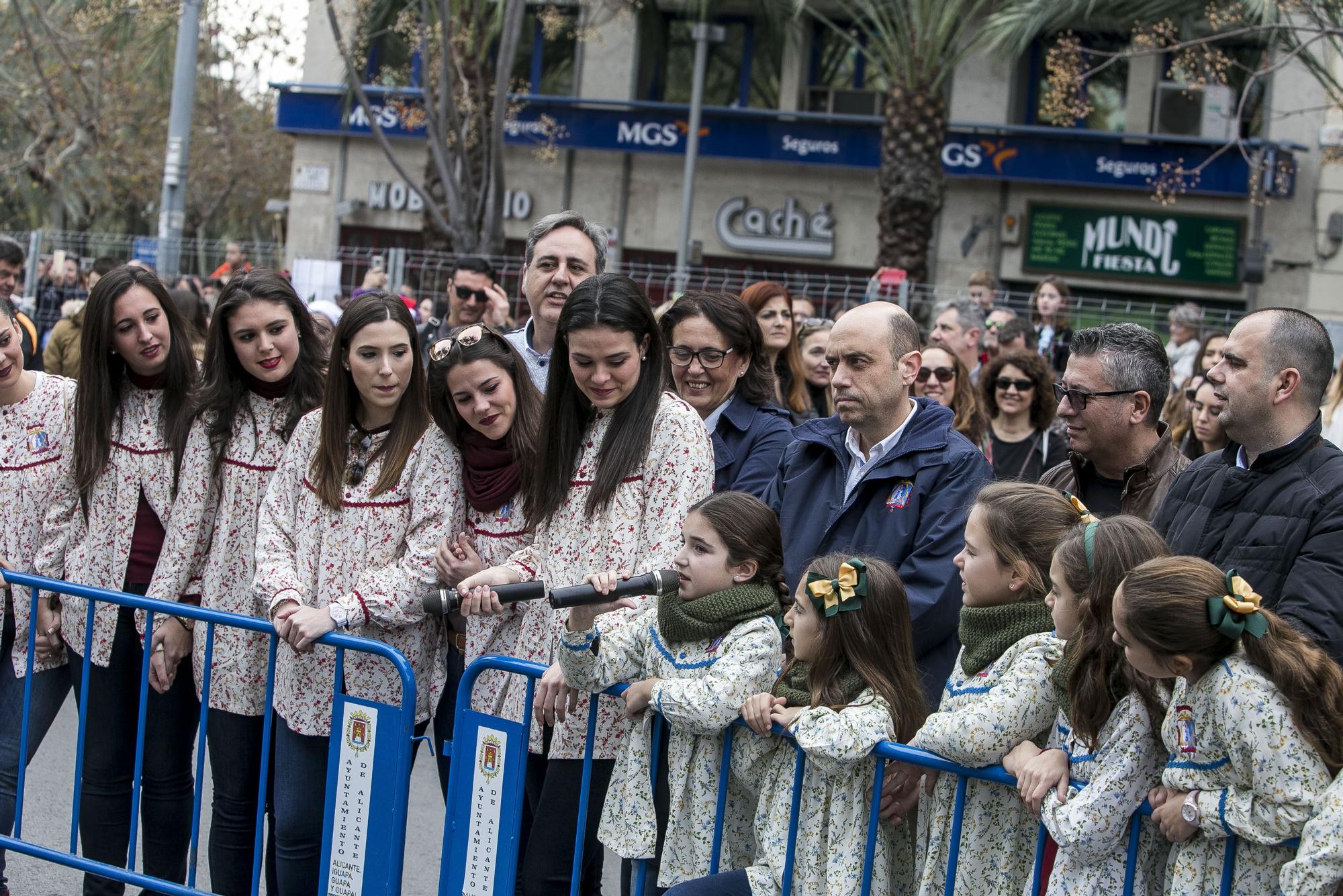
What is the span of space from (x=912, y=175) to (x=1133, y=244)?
453cm

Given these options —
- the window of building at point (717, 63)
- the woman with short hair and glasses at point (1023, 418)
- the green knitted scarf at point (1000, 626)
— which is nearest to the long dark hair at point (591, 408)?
the green knitted scarf at point (1000, 626)

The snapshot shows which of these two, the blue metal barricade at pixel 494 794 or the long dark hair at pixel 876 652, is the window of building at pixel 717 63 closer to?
the blue metal barricade at pixel 494 794

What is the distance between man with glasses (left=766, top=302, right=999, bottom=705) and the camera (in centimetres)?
379

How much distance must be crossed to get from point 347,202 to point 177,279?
9.29 meters

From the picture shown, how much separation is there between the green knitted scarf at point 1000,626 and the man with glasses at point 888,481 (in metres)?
0.39

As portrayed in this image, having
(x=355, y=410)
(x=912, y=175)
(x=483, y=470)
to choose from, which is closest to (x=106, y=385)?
(x=355, y=410)

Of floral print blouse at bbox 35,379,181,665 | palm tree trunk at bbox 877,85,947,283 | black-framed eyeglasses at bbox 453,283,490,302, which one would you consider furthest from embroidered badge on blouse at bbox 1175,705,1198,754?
palm tree trunk at bbox 877,85,947,283

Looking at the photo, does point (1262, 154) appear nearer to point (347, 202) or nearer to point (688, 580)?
point (347, 202)

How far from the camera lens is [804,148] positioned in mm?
20984

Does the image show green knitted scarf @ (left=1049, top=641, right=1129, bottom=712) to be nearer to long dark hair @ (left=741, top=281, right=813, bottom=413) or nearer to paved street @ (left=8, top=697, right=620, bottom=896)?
paved street @ (left=8, top=697, right=620, bottom=896)

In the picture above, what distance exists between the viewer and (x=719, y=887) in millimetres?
3451

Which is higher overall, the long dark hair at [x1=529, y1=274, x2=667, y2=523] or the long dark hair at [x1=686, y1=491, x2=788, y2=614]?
the long dark hair at [x1=529, y1=274, x2=667, y2=523]

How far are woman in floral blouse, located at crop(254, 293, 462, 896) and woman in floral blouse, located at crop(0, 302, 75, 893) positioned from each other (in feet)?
3.08

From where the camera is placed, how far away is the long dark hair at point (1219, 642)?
2.77 meters
